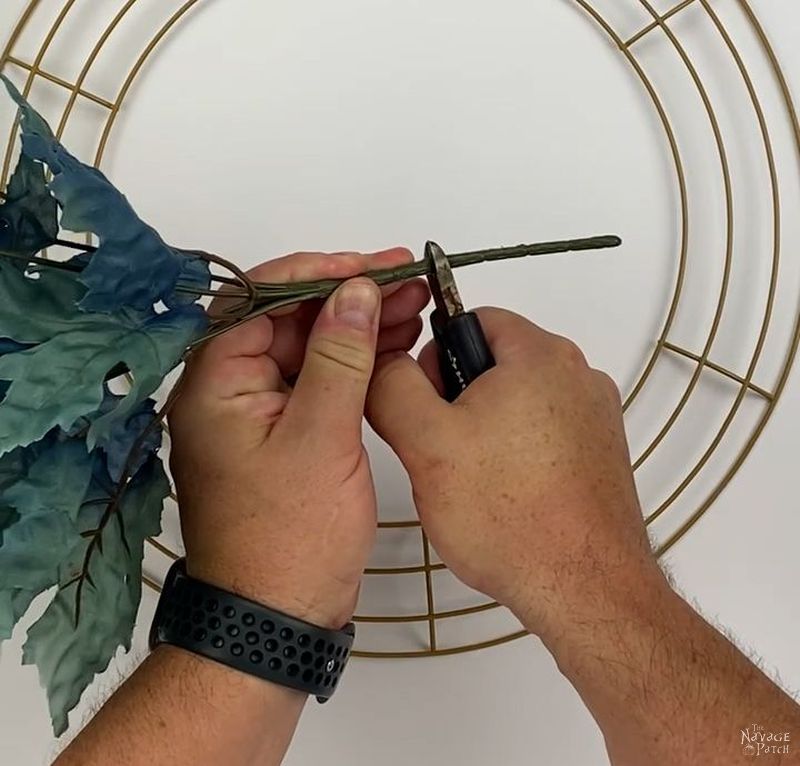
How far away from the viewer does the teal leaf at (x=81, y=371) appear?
36 centimetres

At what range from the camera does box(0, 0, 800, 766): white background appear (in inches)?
23.9

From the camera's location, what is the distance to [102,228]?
0.38 m

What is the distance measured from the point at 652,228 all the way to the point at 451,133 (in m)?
0.14

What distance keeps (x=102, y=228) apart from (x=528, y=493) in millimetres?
242

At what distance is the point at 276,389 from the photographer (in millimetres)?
533

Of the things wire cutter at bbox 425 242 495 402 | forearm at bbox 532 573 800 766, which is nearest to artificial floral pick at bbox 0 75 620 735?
wire cutter at bbox 425 242 495 402

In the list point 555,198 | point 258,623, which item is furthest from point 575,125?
point 258,623

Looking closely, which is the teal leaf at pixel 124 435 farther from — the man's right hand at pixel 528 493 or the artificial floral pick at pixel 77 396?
the man's right hand at pixel 528 493

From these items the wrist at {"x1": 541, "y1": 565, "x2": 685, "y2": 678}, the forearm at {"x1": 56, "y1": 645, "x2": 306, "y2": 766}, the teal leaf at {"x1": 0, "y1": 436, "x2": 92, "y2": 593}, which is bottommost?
the forearm at {"x1": 56, "y1": 645, "x2": 306, "y2": 766}

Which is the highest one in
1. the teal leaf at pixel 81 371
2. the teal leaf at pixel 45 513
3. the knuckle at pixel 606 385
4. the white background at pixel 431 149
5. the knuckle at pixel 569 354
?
the white background at pixel 431 149

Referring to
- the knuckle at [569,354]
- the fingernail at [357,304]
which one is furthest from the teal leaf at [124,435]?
the knuckle at [569,354]

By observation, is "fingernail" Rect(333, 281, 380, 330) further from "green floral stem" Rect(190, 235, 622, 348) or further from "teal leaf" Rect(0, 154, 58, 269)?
"teal leaf" Rect(0, 154, 58, 269)

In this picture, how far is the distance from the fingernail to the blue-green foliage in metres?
0.07

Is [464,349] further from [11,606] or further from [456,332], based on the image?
[11,606]
